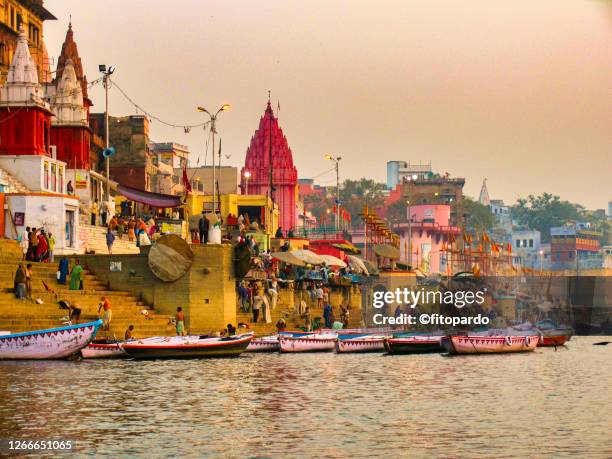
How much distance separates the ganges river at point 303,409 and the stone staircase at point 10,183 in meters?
9.79

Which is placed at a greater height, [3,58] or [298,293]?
[3,58]

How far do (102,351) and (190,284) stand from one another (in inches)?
222

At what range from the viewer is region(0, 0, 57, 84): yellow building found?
61.8 meters

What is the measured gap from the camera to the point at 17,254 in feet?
132

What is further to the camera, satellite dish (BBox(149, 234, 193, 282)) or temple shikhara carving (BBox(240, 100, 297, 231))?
temple shikhara carving (BBox(240, 100, 297, 231))

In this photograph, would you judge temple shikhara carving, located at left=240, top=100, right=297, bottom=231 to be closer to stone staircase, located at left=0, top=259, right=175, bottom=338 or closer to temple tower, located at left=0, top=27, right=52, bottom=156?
temple tower, located at left=0, top=27, right=52, bottom=156

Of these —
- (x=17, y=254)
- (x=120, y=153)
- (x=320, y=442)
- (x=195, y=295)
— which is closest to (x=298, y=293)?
(x=195, y=295)

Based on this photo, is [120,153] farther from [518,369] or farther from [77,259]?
[518,369]

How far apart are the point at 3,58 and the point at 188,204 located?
55.1 feet

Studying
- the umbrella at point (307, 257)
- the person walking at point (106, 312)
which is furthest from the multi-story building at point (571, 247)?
the person walking at point (106, 312)

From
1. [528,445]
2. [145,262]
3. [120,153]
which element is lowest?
[528,445]

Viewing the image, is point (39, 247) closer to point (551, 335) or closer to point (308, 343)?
point (308, 343)

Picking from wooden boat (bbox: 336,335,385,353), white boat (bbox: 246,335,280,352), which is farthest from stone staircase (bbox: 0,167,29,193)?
wooden boat (bbox: 336,335,385,353)

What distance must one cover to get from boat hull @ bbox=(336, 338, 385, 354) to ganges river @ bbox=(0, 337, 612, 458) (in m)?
4.69
